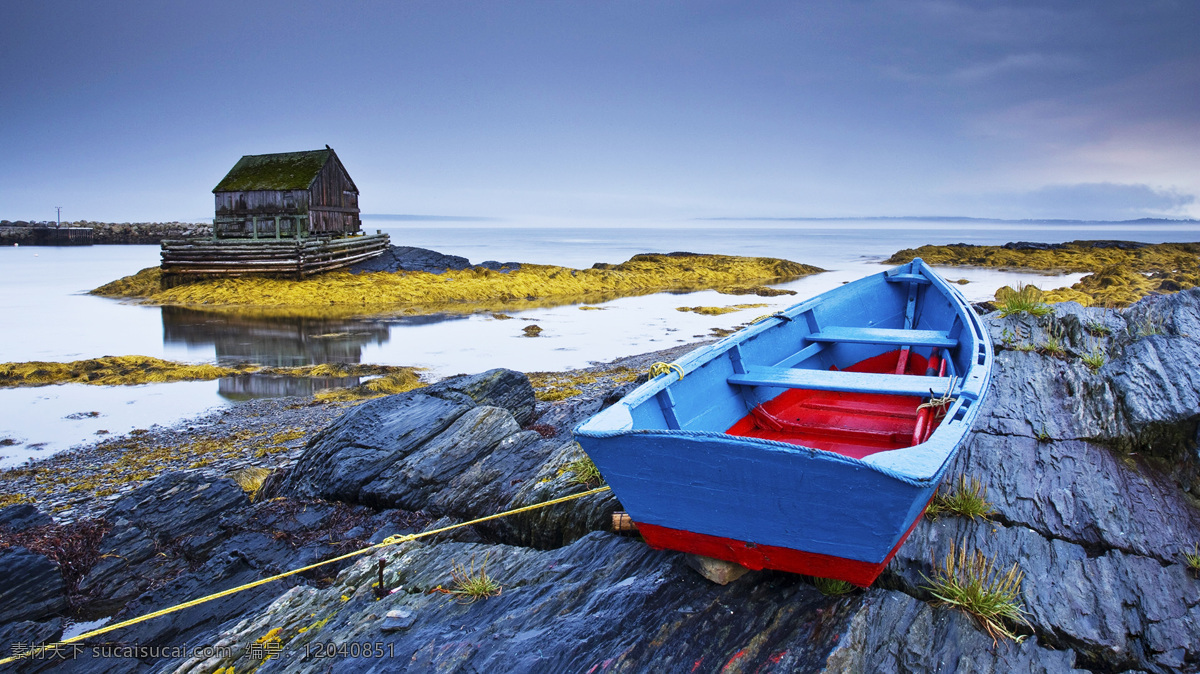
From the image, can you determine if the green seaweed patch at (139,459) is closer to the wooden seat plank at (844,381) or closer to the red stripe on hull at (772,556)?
the wooden seat plank at (844,381)

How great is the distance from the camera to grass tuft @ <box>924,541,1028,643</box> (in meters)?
3.69

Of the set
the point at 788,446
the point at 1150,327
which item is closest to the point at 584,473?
the point at 788,446

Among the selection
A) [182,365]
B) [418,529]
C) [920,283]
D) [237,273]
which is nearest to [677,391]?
[418,529]

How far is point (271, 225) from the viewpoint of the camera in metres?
29.8

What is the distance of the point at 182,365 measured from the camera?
1536 cm

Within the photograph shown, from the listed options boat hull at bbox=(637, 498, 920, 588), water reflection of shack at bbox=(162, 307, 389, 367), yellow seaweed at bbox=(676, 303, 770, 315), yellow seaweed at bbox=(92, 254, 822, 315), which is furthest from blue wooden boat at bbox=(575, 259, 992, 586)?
yellow seaweed at bbox=(92, 254, 822, 315)

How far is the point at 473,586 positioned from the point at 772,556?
2.13 meters

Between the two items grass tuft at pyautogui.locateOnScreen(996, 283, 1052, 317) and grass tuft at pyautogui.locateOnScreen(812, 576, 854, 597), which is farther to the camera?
grass tuft at pyautogui.locateOnScreen(996, 283, 1052, 317)

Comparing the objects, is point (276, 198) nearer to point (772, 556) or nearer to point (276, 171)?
point (276, 171)

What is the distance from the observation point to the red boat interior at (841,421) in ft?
18.2

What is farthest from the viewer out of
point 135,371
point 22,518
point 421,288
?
point 421,288

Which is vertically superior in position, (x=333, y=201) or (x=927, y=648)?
(x=333, y=201)

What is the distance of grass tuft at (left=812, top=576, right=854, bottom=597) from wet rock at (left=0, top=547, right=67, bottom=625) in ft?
19.3

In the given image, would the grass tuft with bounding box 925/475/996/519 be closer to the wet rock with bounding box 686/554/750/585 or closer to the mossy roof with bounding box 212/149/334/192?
the wet rock with bounding box 686/554/750/585
